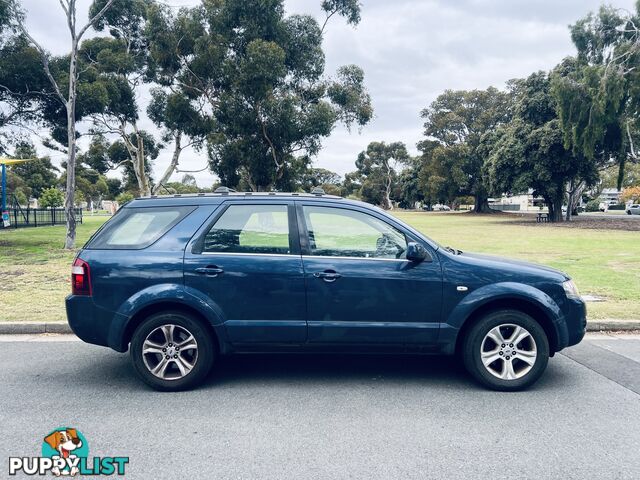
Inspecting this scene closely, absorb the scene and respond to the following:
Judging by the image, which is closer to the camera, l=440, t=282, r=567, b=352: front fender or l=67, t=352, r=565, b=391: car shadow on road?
l=440, t=282, r=567, b=352: front fender

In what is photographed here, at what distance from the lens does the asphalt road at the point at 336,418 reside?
10.6 ft

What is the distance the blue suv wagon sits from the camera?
448 cm

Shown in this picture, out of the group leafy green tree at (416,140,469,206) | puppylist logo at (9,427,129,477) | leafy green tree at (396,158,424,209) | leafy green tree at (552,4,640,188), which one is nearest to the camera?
puppylist logo at (9,427,129,477)

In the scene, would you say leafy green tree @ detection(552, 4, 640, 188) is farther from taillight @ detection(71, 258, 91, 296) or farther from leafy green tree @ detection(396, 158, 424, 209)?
leafy green tree @ detection(396, 158, 424, 209)

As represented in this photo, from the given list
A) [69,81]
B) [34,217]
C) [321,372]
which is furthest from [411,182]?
[321,372]

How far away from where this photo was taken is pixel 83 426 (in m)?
3.80

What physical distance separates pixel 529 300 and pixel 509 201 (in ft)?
411

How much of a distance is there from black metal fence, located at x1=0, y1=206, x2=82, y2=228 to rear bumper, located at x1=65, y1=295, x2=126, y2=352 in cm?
2805

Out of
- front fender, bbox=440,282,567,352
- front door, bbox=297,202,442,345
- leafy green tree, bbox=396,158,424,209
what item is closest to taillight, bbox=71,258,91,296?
front door, bbox=297,202,442,345

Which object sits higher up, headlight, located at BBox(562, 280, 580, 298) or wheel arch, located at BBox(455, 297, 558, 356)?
headlight, located at BBox(562, 280, 580, 298)

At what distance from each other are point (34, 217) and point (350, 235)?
3372cm

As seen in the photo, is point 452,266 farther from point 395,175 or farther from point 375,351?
point 395,175

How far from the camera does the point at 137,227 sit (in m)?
4.72

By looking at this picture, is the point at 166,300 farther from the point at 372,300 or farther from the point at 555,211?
the point at 555,211
